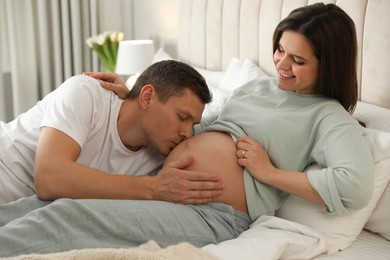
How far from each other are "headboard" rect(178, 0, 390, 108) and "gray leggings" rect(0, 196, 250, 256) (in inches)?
33.5

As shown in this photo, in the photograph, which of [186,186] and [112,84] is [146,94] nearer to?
[112,84]

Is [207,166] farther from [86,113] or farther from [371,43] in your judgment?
[371,43]

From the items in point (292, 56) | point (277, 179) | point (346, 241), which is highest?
point (292, 56)

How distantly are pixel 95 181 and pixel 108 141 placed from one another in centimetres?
24

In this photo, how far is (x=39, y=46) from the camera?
3.97 metres

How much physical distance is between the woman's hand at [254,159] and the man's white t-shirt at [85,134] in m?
0.39

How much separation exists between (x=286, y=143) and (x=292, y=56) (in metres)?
0.29

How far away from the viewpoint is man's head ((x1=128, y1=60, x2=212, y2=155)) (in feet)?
5.30

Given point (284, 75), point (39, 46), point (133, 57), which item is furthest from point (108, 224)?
point (39, 46)

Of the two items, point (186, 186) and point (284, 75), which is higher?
point (284, 75)

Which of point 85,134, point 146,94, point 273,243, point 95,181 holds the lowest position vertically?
point 273,243

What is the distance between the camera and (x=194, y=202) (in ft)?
4.83

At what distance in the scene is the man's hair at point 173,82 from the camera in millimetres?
1636

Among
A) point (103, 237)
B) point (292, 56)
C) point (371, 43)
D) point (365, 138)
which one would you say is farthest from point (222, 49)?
point (103, 237)
